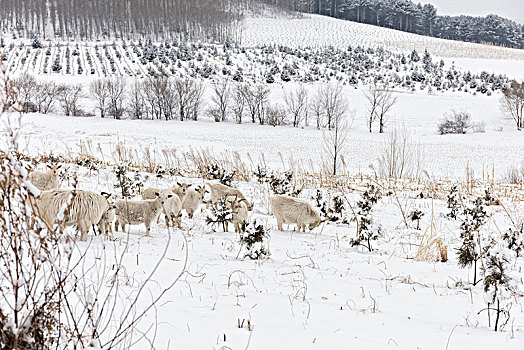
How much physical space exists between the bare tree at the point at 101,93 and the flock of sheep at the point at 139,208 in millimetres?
39228

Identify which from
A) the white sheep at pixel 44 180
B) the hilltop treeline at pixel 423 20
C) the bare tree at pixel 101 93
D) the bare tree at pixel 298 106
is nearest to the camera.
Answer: the white sheep at pixel 44 180

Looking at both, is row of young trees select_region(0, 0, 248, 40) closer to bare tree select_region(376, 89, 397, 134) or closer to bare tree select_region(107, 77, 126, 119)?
bare tree select_region(107, 77, 126, 119)

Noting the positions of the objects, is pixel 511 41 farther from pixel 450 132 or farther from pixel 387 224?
pixel 387 224

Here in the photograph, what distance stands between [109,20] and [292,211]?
97650 millimetres

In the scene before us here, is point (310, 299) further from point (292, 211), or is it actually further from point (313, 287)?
point (292, 211)

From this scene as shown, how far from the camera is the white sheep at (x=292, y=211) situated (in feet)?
23.2

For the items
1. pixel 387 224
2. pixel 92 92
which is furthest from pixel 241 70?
pixel 387 224

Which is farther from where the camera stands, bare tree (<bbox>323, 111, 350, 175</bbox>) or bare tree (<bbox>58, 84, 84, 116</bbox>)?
bare tree (<bbox>58, 84, 84, 116</bbox>)

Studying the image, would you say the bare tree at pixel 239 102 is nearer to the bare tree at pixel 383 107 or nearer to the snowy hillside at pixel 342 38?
the bare tree at pixel 383 107

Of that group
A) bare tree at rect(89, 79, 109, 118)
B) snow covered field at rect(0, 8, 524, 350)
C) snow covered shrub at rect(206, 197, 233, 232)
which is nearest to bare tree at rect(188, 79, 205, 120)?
bare tree at rect(89, 79, 109, 118)

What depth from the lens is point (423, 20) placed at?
4328 inches

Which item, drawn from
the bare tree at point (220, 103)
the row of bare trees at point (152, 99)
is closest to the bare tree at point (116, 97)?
the row of bare trees at point (152, 99)

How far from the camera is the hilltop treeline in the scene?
104062 millimetres

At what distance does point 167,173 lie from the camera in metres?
13.5
